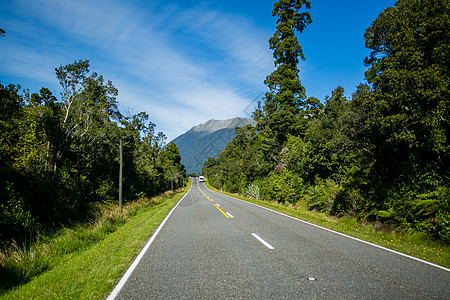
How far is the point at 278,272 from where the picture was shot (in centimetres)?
438

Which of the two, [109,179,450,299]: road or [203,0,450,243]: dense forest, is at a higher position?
[203,0,450,243]: dense forest

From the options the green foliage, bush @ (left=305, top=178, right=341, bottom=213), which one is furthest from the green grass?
the green foliage

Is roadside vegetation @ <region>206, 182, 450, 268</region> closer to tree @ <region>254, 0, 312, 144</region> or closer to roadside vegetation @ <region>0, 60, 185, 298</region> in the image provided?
roadside vegetation @ <region>0, 60, 185, 298</region>

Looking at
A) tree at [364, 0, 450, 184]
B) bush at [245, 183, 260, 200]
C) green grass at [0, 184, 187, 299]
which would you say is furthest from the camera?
bush at [245, 183, 260, 200]

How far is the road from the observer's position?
3578 mm

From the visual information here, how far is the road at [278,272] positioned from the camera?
11.7 ft

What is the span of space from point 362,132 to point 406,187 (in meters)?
2.87

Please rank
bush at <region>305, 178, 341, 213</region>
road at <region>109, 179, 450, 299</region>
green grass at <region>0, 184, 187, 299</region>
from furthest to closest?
bush at <region>305, 178, 341, 213</region> → green grass at <region>0, 184, 187, 299</region> → road at <region>109, 179, 450, 299</region>

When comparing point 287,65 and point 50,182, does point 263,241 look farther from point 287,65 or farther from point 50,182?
point 287,65

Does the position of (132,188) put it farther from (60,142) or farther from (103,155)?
(60,142)

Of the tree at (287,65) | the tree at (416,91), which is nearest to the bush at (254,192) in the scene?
the tree at (287,65)

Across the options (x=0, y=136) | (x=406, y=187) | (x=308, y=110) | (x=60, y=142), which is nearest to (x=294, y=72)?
(x=308, y=110)

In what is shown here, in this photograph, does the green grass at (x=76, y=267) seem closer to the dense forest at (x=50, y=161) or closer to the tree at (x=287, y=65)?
the dense forest at (x=50, y=161)

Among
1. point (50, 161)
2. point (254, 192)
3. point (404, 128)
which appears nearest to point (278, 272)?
point (404, 128)
